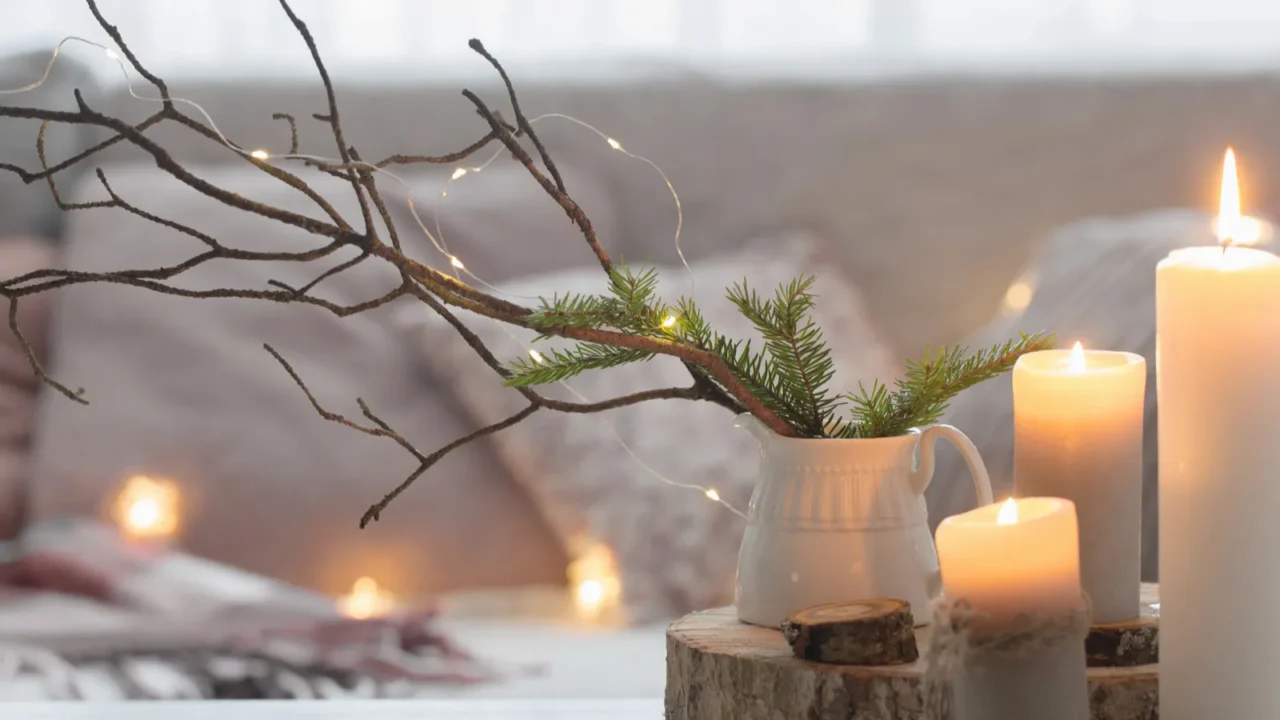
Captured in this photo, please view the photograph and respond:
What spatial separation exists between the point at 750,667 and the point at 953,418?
30.4 inches

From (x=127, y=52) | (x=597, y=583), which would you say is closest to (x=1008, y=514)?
(x=127, y=52)

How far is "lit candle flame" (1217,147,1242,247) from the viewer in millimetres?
523

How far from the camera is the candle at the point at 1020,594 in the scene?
1.56 ft

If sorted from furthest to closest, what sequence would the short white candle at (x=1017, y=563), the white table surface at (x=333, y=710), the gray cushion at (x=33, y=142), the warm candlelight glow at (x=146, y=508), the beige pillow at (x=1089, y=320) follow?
the gray cushion at (x=33, y=142) < the warm candlelight glow at (x=146, y=508) < the beige pillow at (x=1089, y=320) < the white table surface at (x=333, y=710) < the short white candle at (x=1017, y=563)

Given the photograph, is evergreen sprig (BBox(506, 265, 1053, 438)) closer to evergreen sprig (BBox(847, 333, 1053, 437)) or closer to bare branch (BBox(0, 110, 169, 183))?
evergreen sprig (BBox(847, 333, 1053, 437))

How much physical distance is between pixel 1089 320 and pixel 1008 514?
37.5 inches

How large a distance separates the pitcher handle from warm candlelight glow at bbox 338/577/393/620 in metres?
0.89

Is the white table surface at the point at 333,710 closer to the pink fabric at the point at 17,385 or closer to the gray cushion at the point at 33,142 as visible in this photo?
the pink fabric at the point at 17,385

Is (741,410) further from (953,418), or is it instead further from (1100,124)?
(1100,124)

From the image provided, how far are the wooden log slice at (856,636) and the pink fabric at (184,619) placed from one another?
0.76 m

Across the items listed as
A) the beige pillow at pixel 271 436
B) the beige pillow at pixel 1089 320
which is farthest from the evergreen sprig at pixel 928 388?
the beige pillow at pixel 271 436

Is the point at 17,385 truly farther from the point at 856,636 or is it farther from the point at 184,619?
the point at 856,636

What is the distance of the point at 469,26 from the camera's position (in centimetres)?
212

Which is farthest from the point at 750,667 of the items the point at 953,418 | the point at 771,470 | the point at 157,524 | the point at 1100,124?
the point at 1100,124
